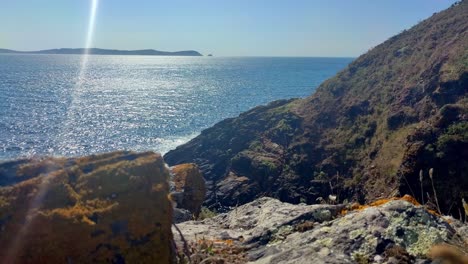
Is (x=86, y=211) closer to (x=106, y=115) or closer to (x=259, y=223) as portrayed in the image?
(x=259, y=223)

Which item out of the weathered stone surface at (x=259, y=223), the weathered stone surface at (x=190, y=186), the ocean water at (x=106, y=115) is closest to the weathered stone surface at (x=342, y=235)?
the weathered stone surface at (x=259, y=223)

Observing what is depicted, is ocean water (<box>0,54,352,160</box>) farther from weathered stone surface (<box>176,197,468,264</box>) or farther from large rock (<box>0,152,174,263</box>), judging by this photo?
large rock (<box>0,152,174,263</box>)

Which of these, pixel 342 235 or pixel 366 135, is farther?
pixel 366 135

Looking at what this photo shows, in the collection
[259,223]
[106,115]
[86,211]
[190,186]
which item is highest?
[86,211]

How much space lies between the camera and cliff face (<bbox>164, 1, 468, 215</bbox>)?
31.6 meters

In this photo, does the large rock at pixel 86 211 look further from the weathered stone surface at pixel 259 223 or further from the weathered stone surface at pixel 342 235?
the weathered stone surface at pixel 342 235

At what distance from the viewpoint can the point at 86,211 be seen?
4.88m

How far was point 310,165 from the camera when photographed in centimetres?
4372

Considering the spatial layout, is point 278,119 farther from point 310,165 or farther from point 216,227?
point 216,227

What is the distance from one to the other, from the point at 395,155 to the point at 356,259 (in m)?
32.0

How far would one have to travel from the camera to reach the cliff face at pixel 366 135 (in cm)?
3156

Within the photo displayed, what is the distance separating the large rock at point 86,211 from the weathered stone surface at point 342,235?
176 cm

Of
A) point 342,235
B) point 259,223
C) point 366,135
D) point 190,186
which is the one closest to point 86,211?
point 342,235

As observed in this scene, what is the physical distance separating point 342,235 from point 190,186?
25.5 feet
